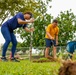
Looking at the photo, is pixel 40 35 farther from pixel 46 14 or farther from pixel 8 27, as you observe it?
pixel 8 27

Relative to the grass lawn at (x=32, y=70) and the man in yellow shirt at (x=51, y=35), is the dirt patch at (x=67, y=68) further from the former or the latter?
the man in yellow shirt at (x=51, y=35)

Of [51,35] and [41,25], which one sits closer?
[51,35]

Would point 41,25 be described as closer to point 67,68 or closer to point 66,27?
point 66,27

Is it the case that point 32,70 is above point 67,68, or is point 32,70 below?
below

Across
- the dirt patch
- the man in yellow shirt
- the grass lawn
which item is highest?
the man in yellow shirt

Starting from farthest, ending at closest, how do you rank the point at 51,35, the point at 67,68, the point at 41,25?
A: the point at 41,25 → the point at 51,35 → the point at 67,68

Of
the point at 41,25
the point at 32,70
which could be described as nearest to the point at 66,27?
the point at 41,25

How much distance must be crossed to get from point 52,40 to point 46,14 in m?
17.0

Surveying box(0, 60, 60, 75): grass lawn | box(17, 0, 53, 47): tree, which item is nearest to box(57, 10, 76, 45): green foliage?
box(17, 0, 53, 47): tree

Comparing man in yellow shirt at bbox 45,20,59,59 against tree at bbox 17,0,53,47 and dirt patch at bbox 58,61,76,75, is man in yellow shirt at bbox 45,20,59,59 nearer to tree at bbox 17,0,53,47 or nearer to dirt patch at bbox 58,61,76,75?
dirt patch at bbox 58,61,76,75

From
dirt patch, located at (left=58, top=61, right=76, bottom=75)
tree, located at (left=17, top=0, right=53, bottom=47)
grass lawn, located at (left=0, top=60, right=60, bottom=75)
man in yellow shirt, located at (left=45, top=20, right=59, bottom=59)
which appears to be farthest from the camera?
tree, located at (left=17, top=0, right=53, bottom=47)

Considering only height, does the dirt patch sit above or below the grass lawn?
above

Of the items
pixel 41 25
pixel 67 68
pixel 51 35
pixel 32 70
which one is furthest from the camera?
pixel 41 25

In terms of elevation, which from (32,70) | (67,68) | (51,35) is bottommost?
(32,70)
